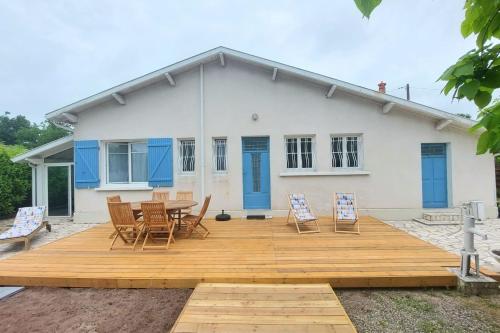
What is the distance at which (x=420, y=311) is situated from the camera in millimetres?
2889

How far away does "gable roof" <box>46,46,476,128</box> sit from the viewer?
7.19m

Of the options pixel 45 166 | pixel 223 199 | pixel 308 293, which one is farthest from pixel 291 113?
pixel 45 166

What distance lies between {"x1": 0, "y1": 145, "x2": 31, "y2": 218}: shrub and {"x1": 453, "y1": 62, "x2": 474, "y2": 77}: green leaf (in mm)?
12948

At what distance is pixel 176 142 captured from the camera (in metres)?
7.93

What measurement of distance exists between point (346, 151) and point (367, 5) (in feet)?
25.0

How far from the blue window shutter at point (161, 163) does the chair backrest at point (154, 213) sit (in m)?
3.17

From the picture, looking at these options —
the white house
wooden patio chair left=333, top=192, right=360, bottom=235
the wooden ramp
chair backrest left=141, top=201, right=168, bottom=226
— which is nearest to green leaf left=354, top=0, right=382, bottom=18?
the wooden ramp

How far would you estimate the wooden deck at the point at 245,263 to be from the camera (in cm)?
342

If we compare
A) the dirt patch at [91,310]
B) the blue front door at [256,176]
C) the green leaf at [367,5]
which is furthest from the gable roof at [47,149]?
the green leaf at [367,5]

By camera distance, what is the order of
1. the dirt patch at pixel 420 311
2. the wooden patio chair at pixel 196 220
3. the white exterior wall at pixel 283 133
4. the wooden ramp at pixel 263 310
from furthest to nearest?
the white exterior wall at pixel 283 133 < the wooden patio chair at pixel 196 220 < the dirt patch at pixel 420 311 < the wooden ramp at pixel 263 310

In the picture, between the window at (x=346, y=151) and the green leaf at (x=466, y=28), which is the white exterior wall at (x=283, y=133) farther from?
the green leaf at (x=466, y=28)

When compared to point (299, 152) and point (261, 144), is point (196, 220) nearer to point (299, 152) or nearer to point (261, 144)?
point (261, 144)

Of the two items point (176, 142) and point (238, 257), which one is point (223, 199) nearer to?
point (176, 142)

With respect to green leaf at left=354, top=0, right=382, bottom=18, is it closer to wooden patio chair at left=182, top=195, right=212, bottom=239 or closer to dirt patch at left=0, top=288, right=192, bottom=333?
dirt patch at left=0, top=288, right=192, bottom=333
